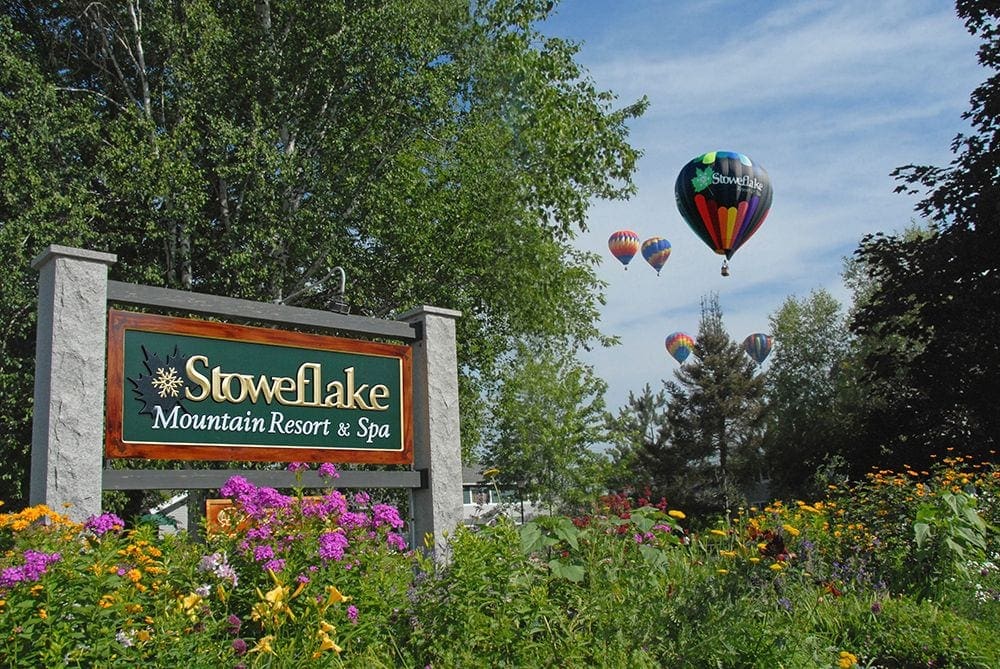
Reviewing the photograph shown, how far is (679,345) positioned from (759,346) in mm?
4998

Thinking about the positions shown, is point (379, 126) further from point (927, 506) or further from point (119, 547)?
point (119, 547)

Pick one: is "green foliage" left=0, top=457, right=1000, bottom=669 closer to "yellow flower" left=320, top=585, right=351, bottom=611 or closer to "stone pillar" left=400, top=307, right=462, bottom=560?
"yellow flower" left=320, top=585, right=351, bottom=611

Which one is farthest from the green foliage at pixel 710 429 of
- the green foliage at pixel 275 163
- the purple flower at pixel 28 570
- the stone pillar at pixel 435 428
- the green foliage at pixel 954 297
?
the purple flower at pixel 28 570

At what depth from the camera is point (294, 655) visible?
14.4 feet

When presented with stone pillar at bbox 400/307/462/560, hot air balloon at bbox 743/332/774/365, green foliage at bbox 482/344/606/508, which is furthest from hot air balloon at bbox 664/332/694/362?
stone pillar at bbox 400/307/462/560

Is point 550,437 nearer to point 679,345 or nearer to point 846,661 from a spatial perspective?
point 679,345

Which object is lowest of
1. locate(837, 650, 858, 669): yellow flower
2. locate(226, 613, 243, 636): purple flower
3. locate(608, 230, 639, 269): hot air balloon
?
locate(837, 650, 858, 669): yellow flower

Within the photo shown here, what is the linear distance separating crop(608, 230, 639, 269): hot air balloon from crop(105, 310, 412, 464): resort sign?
1644 inches

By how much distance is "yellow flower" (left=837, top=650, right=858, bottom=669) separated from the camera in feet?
16.9

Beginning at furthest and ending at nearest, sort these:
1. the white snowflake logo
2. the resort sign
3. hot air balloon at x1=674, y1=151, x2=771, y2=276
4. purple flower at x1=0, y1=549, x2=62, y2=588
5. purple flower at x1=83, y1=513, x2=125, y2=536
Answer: hot air balloon at x1=674, y1=151, x2=771, y2=276
the white snowflake logo
the resort sign
purple flower at x1=83, y1=513, x2=125, y2=536
purple flower at x1=0, y1=549, x2=62, y2=588

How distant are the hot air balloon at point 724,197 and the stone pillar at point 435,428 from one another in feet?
44.1

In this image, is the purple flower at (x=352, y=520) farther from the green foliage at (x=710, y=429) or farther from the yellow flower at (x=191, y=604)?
the green foliage at (x=710, y=429)

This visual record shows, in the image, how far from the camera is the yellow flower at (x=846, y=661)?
5137 mm

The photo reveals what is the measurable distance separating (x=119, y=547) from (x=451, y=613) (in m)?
1.71
